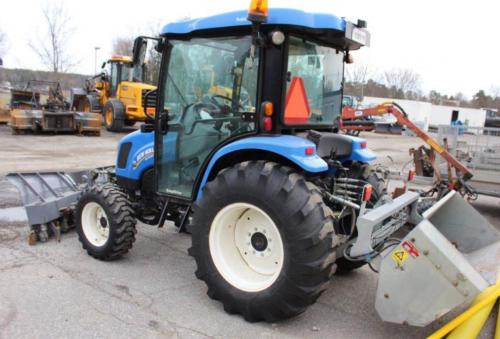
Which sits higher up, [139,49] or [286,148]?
[139,49]

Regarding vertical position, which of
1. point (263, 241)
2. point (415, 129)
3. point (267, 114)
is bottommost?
point (263, 241)

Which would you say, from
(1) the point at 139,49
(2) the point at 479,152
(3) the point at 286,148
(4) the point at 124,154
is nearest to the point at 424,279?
(3) the point at 286,148

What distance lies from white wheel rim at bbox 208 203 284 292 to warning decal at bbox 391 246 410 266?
2.83ft

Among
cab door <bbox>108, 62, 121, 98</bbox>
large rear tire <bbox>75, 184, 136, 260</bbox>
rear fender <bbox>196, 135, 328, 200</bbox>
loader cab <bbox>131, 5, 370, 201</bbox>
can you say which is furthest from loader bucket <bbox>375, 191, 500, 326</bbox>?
cab door <bbox>108, 62, 121, 98</bbox>

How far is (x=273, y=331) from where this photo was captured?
332cm

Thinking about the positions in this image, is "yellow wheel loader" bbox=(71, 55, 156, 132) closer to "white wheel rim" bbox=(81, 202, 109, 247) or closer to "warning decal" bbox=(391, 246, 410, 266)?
"white wheel rim" bbox=(81, 202, 109, 247)

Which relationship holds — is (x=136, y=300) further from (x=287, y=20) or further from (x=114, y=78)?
(x=114, y=78)

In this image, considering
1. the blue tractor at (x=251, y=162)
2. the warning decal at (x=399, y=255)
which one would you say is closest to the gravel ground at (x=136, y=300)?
the blue tractor at (x=251, y=162)

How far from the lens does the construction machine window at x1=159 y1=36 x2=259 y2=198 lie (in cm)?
373

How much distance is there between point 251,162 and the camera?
3412 mm

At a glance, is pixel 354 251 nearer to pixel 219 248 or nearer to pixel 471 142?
pixel 219 248

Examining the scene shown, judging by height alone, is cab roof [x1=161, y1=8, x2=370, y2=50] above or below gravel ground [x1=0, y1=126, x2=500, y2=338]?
above

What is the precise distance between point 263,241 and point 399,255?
1082 mm

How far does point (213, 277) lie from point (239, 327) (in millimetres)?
449
